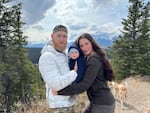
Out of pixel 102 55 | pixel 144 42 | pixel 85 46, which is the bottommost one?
pixel 144 42

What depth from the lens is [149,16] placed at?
2634 centimetres

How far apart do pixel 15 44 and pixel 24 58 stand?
4.55 feet

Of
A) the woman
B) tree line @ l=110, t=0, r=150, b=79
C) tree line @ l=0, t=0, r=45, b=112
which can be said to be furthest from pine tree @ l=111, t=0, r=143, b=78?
the woman

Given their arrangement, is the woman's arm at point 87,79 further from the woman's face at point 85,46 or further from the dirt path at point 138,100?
the dirt path at point 138,100

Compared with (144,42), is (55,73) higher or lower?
higher

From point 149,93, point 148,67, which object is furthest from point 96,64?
→ point 148,67

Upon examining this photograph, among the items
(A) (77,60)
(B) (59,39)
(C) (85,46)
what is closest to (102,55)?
(C) (85,46)

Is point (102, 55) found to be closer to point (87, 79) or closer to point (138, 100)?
point (87, 79)

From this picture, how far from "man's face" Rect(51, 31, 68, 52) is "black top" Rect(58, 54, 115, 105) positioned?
0.34 metres

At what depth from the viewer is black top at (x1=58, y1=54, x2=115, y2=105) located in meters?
4.12

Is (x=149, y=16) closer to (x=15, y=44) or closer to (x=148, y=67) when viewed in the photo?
(x=148, y=67)

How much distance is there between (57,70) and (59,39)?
344mm

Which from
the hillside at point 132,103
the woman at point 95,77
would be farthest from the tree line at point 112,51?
the woman at point 95,77

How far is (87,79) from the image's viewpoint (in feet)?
13.7
